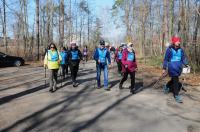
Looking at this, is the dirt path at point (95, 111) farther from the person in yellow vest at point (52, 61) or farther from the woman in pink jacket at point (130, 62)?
the person in yellow vest at point (52, 61)

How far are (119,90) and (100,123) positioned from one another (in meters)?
5.64

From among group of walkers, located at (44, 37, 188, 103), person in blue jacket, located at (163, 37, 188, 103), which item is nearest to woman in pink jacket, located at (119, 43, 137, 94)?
group of walkers, located at (44, 37, 188, 103)

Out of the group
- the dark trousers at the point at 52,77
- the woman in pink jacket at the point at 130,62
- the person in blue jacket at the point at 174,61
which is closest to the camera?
the person in blue jacket at the point at 174,61

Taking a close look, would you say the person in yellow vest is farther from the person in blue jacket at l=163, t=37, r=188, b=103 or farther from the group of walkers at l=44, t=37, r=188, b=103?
the person in blue jacket at l=163, t=37, r=188, b=103

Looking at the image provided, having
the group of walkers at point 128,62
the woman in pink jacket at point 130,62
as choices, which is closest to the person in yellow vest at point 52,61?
the group of walkers at point 128,62

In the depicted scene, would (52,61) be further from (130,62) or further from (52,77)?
(130,62)

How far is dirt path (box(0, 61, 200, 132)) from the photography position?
782 centimetres

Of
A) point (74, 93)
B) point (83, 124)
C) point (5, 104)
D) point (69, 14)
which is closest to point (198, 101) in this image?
point (74, 93)

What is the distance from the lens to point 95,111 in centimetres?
950

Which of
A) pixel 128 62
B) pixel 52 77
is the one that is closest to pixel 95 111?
pixel 128 62

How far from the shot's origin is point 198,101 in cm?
1159

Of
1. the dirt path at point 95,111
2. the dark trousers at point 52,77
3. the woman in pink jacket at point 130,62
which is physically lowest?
the dirt path at point 95,111

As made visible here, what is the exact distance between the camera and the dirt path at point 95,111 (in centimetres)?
782

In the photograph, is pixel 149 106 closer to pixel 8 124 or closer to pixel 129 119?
pixel 129 119
